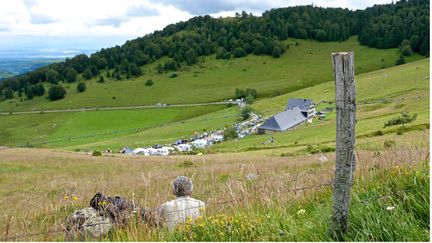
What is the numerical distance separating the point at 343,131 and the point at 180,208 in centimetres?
297

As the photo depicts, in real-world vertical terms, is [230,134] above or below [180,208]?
below

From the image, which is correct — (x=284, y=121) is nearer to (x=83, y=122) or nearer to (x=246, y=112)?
(x=246, y=112)

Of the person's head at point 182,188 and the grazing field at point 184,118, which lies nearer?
the person's head at point 182,188

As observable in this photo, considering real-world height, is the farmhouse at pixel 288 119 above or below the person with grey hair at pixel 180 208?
below

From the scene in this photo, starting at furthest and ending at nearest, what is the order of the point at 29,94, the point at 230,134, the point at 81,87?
the point at 81,87 < the point at 29,94 < the point at 230,134

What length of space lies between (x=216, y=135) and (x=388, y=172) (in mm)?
87025

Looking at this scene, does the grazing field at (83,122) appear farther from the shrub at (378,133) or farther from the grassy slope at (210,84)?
the shrub at (378,133)

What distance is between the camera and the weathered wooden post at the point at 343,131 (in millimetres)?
4547

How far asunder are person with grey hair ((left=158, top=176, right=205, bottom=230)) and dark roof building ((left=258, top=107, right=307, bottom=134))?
278 ft

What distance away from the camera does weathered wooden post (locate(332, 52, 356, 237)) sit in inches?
179

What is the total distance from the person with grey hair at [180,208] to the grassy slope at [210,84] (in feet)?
488

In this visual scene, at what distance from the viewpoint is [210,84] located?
593 feet

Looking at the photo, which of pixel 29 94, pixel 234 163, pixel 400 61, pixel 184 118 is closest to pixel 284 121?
pixel 184 118

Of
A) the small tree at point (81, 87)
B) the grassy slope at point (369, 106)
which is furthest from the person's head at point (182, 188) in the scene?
the small tree at point (81, 87)
